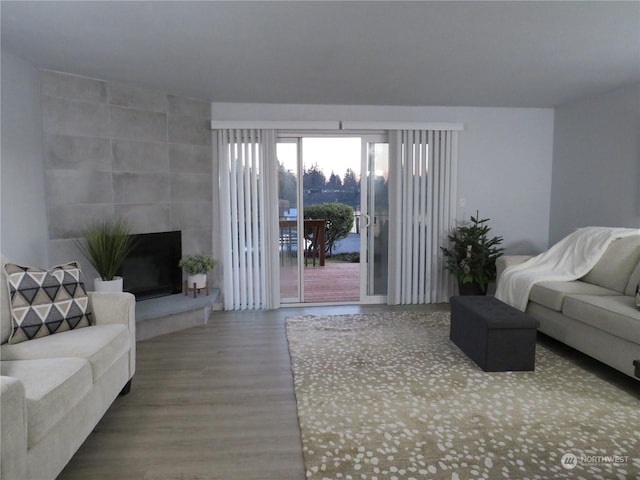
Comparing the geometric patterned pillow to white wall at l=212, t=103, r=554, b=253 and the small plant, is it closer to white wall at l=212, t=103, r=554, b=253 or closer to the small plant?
the small plant

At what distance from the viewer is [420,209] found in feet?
16.4

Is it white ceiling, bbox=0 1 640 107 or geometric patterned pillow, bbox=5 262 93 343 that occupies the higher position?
white ceiling, bbox=0 1 640 107

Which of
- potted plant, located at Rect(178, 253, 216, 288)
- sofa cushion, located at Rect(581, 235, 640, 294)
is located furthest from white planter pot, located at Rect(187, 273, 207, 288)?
sofa cushion, located at Rect(581, 235, 640, 294)

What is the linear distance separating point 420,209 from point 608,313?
2.41m

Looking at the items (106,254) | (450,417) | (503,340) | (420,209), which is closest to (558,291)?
(503,340)

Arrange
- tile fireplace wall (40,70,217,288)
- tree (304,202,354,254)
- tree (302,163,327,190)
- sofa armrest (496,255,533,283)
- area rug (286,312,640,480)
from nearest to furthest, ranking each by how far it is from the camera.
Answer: area rug (286,312,640,480), tile fireplace wall (40,70,217,288), sofa armrest (496,255,533,283), tree (302,163,327,190), tree (304,202,354,254)

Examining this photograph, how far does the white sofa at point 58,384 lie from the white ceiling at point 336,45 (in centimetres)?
159

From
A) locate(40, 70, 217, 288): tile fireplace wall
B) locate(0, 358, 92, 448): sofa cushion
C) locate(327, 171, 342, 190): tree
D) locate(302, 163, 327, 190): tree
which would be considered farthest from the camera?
locate(327, 171, 342, 190): tree

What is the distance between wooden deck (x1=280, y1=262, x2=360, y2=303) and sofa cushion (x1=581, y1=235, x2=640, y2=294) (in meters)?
2.50

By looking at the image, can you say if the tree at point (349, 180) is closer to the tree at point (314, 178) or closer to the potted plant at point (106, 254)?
the tree at point (314, 178)

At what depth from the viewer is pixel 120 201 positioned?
4004 millimetres

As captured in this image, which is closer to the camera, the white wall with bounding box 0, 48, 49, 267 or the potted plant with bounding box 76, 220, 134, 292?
the white wall with bounding box 0, 48, 49, 267

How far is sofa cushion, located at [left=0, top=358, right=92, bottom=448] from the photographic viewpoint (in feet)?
5.28

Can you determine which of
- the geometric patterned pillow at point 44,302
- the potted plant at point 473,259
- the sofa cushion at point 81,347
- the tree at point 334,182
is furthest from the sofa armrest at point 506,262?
the geometric patterned pillow at point 44,302
